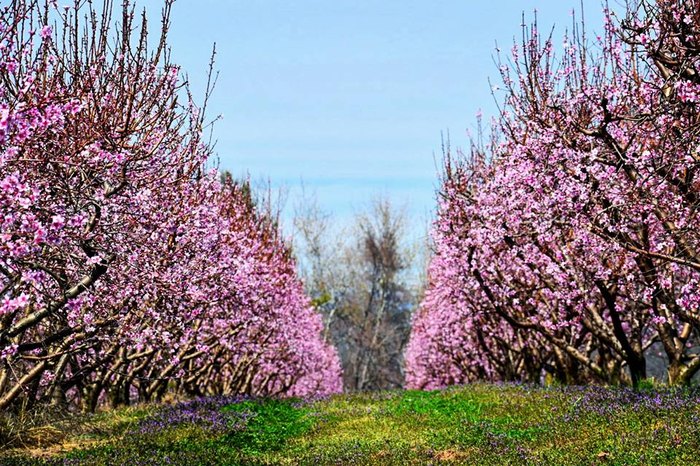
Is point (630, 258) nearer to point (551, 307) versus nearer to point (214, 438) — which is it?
point (551, 307)

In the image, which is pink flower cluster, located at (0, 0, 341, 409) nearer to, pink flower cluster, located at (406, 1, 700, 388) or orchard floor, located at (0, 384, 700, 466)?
orchard floor, located at (0, 384, 700, 466)

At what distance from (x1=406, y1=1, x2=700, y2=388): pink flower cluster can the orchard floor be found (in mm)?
2393

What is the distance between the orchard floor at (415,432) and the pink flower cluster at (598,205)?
239 cm

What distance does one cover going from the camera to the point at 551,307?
18688 mm

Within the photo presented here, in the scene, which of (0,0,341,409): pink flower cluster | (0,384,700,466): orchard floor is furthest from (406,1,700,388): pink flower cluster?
(0,0,341,409): pink flower cluster

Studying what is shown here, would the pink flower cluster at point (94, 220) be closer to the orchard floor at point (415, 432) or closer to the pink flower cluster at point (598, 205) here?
the orchard floor at point (415, 432)

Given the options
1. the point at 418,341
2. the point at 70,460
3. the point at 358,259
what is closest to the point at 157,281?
the point at 70,460

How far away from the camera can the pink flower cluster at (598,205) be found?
10.6 meters

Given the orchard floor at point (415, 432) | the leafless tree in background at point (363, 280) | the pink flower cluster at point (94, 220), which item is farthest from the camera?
the leafless tree in background at point (363, 280)

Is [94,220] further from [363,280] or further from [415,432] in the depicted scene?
[363,280]

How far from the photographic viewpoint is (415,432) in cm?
1312

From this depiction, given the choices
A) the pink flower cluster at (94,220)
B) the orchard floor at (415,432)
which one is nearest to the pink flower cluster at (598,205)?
the orchard floor at (415,432)

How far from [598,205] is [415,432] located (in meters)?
5.89

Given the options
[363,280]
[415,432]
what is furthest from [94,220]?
[363,280]
